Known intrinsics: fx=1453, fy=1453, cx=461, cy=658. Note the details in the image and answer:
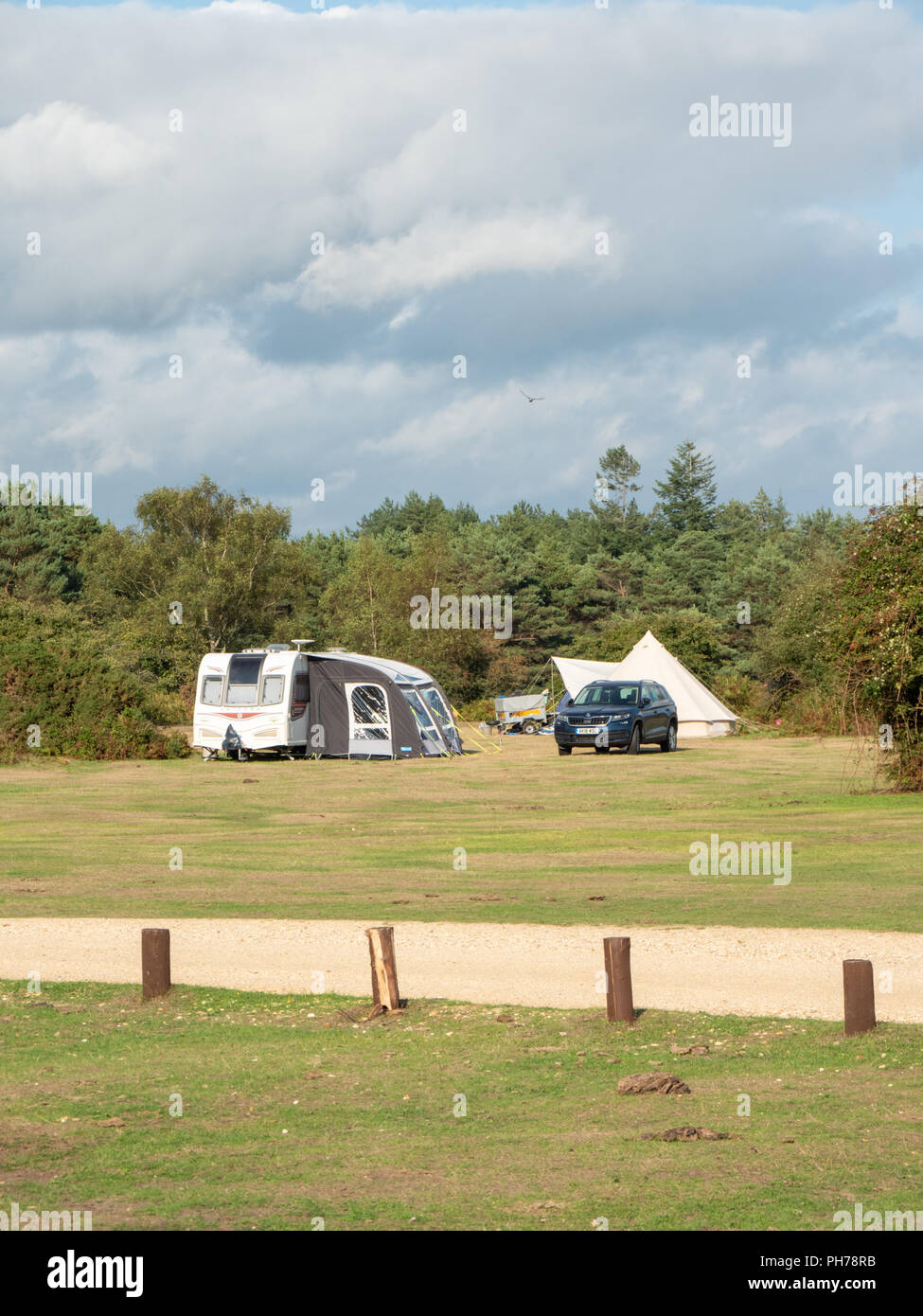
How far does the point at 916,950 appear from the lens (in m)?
11.1

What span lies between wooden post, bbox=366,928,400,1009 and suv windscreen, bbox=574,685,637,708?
1055 inches

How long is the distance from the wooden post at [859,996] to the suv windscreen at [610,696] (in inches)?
1078

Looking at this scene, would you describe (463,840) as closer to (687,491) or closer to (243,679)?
(243,679)

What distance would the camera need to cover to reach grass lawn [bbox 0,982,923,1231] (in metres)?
6.21

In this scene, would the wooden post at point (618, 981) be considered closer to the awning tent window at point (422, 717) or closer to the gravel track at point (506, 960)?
the gravel track at point (506, 960)

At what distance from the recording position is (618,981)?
9.16 meters

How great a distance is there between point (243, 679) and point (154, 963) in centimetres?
2617

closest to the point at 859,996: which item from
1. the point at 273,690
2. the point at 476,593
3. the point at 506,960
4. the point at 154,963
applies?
the point at 506,960

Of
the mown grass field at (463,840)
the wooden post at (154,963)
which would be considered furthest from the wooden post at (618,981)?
the mown grass field at (463,840)

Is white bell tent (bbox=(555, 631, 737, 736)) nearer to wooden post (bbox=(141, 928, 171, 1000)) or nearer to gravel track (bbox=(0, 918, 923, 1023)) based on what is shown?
gravel track (bbox=(0, 918, 923, 1023))

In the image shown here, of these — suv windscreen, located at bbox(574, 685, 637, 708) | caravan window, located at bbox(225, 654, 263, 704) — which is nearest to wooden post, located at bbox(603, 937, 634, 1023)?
suv windscreen, located at bbox(574, 685, 637, 708)

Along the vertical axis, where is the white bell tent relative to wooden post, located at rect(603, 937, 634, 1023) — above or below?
above

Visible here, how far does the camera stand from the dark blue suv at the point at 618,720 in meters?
35.6
